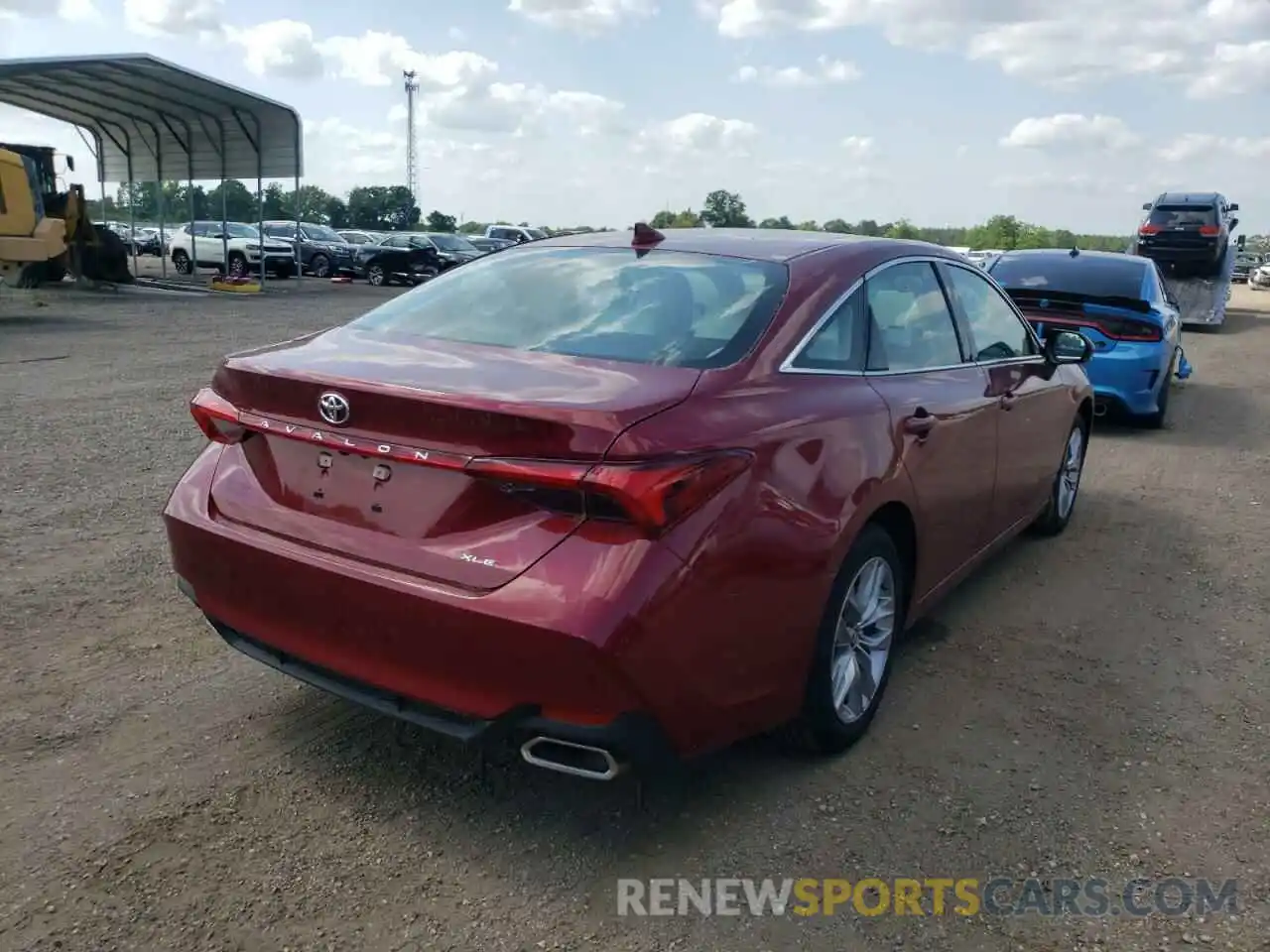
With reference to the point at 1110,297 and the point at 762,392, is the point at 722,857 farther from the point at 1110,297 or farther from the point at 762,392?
the point at 1110,297

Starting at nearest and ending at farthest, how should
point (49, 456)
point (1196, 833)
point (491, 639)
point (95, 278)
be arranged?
point (491, 639)
point (1196, 833)
point (49, 456)
point (95, 278)

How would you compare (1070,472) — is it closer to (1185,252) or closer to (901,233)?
(901,233)

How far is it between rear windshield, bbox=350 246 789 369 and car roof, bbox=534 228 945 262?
0.30 feet

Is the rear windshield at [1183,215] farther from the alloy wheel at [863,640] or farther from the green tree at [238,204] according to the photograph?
the green tree at [238,204]

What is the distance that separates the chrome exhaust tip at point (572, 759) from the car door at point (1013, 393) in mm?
2484

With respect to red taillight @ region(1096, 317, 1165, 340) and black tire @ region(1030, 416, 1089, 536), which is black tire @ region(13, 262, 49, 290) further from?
black tire @ region(1030, 416, 1089, 536)

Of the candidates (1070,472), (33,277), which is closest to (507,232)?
(33,277)

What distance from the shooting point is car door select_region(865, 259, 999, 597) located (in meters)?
3.57

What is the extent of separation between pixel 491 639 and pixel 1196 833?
2.10m

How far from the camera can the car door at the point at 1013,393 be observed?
14.5 ft

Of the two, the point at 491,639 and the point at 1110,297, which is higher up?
the point at 1110,297

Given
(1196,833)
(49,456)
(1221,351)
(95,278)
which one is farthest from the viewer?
(95,278)

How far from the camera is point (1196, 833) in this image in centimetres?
302

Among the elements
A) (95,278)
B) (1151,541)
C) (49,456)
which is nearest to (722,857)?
(1151,541)
